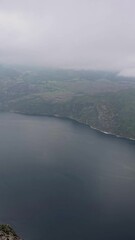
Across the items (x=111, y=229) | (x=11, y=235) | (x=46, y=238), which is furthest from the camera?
(x=111, y=229)

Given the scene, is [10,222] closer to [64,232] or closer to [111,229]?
[64,232]

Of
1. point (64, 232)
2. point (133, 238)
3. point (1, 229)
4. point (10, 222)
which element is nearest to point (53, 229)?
point (64, 232)

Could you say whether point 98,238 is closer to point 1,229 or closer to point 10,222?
point 10,222

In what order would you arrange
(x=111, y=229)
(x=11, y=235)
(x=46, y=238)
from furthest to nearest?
1. (x=111, y=229)
2. (x=46, y=238)
3. (x=11, y=235)

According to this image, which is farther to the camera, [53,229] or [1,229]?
[53,229]

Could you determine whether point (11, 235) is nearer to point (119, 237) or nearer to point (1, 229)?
point (1, 229)

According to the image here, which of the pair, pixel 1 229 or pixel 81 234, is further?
pixel 81 234

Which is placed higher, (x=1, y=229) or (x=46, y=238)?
(x=1, y=229)

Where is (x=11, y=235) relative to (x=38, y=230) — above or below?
above

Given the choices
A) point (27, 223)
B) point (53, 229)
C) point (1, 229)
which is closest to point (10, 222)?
point (27, 223)
